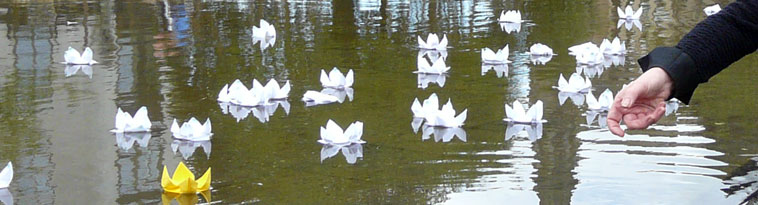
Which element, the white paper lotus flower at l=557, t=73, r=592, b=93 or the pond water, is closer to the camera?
the pond water

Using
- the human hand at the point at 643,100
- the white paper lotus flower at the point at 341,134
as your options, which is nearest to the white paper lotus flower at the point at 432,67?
the white paper lotus flower at the point at 341,134

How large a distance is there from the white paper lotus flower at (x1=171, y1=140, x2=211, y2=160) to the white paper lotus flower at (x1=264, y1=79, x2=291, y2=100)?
105 cm

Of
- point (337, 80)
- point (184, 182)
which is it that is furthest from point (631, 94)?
point (337, 80)

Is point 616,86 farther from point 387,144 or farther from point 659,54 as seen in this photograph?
point 659,54

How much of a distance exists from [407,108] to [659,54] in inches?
147

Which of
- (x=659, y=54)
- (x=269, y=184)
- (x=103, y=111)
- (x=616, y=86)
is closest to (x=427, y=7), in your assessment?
(x=616, y=86)

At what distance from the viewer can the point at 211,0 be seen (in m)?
13.5

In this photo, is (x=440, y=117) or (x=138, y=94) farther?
(x=138, y=94)

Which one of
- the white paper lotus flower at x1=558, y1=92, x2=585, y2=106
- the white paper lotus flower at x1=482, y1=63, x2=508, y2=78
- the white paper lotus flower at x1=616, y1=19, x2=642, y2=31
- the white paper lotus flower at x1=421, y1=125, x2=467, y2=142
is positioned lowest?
the white paper lotus flower at x1=421, y1=125, x2=467, y2=142

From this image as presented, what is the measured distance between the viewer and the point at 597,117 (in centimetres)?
586

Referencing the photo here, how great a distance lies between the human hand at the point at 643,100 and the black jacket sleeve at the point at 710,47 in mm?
22

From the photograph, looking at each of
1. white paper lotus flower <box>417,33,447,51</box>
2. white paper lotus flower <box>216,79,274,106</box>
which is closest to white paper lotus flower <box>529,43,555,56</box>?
white paper lotus flower <box>417,33,447,51</box>

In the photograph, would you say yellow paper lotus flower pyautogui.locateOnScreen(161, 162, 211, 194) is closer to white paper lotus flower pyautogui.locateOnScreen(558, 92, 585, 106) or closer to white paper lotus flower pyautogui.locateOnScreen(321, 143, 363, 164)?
white paper lotus flower pyautogui.locateOnScreen(321, 143, 363, 164)

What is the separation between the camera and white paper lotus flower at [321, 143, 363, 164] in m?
5.01
